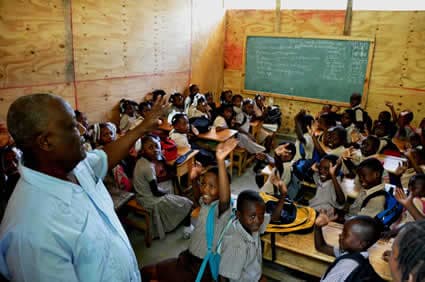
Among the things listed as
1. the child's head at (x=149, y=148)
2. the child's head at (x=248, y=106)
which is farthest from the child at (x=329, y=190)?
the child's head at (x=248, y=106)

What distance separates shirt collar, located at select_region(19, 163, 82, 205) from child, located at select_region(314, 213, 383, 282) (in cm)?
134

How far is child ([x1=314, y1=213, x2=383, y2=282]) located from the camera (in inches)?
61.7

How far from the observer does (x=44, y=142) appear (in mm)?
942

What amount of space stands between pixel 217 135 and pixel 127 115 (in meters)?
1.45

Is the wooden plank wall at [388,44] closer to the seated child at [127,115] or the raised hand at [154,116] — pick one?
the seated child at [127,115]

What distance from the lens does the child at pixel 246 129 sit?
17.0 ft

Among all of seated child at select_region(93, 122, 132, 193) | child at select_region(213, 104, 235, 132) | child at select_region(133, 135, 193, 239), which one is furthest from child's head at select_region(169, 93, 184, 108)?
child at select_region(133, 135, 193, 239)

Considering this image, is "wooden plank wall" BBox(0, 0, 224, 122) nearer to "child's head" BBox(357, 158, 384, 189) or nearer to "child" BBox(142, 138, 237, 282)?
"child" BBox(142, 138, 237, 282)

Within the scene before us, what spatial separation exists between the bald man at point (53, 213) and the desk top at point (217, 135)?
3489mm

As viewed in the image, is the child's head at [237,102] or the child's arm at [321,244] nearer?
the child's arm at [321,244]

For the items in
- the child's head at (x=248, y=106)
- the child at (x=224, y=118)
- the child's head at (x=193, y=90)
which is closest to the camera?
the child at (x=224, y=118)

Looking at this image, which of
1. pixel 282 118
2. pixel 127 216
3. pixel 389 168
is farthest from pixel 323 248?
pixel 282 118

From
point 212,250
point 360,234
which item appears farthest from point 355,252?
point 212,250

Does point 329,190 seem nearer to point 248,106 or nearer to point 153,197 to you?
point 153,197
